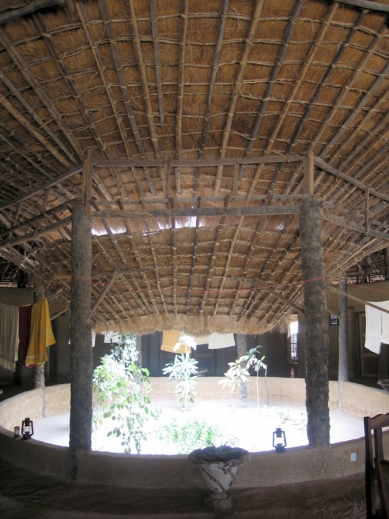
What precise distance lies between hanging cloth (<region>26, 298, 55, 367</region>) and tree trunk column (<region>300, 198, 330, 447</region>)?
12.8 feet

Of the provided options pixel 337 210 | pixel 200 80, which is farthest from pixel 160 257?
pixel 200 80

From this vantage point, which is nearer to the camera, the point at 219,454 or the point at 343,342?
the point at 219,454

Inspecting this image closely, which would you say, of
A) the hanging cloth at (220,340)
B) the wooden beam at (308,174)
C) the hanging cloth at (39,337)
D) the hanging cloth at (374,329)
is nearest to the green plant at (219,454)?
the wooden beam at (308,174)

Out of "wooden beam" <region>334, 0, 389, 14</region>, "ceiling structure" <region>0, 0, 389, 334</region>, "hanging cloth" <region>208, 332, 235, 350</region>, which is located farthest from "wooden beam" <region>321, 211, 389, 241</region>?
"hanging cloth" <region>208, 332, 235, 350</region>

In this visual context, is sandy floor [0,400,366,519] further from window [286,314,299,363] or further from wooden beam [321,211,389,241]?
window [286,314,299,363]

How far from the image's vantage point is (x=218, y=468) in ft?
13.3

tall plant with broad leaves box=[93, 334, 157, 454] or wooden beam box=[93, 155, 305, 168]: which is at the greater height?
wooden beam box=[93, 155, 305, 168]

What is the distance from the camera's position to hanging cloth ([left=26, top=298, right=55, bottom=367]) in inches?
282

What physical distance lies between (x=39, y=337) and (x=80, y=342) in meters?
2.17

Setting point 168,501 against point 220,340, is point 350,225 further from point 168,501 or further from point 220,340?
point 220,340

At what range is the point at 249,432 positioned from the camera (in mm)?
7789

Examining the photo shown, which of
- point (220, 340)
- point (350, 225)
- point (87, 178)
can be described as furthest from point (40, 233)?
point (220, 340)

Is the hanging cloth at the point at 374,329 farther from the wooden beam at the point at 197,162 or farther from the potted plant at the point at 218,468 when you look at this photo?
the potted plant at the point at 218,468

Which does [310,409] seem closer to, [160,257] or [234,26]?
[160,257]
